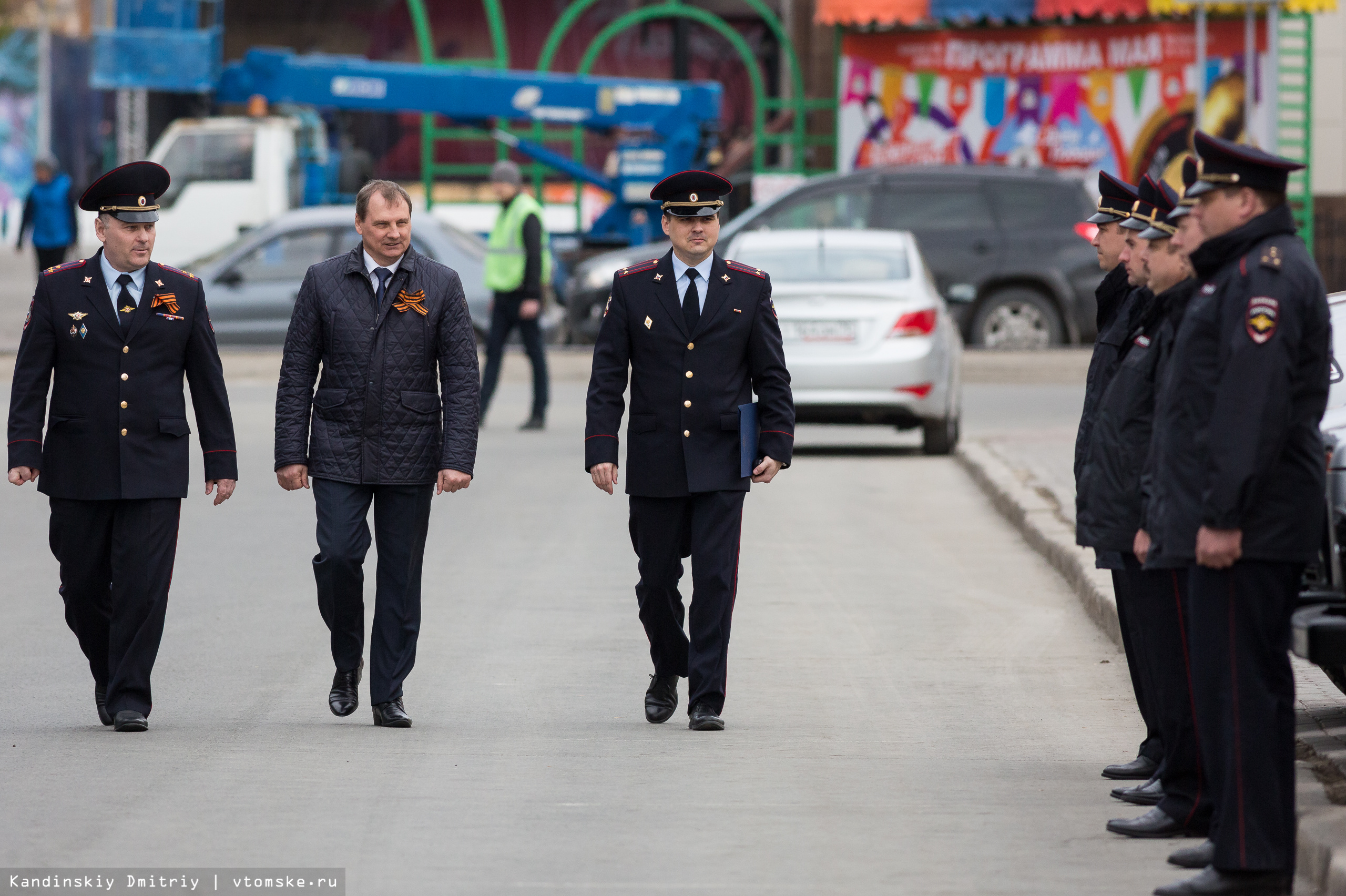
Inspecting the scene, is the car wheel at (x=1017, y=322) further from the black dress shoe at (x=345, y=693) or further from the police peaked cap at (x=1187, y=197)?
the police peaked cap at (x=1187, y=197)

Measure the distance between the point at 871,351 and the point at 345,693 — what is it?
8587mm

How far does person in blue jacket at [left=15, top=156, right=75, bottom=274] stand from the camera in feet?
89.7

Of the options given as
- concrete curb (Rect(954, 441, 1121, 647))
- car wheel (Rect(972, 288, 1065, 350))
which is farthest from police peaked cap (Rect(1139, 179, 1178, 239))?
car wheel (Rect(972, 288, 1065, 350))

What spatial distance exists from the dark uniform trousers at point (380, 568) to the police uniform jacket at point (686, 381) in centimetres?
66

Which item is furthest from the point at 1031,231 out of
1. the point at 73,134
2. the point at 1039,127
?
the point at 73,134

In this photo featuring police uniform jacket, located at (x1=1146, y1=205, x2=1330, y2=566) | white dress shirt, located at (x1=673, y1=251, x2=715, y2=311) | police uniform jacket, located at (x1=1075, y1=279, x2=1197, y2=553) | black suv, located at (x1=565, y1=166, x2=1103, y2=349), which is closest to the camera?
police uniform jacket, located at (x1=1146, y1=205, x2=1330, y2=566)

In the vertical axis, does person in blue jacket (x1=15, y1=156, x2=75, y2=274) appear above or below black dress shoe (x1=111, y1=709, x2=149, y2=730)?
above

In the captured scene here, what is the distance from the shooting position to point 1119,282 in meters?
6.64

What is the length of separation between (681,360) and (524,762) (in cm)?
154

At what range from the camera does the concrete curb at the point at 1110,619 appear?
214 inches

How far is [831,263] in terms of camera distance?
16.4 meters

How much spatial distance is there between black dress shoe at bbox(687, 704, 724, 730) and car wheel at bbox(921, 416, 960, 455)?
28.8ft

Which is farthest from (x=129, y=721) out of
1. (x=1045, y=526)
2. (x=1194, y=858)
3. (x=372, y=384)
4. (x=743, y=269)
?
(x=1045, y=526)

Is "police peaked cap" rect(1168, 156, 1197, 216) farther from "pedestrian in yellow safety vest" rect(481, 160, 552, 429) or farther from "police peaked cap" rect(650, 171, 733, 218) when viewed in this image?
"pedestrian in yellow safety vest" rect(481, 160, 552, 429)
